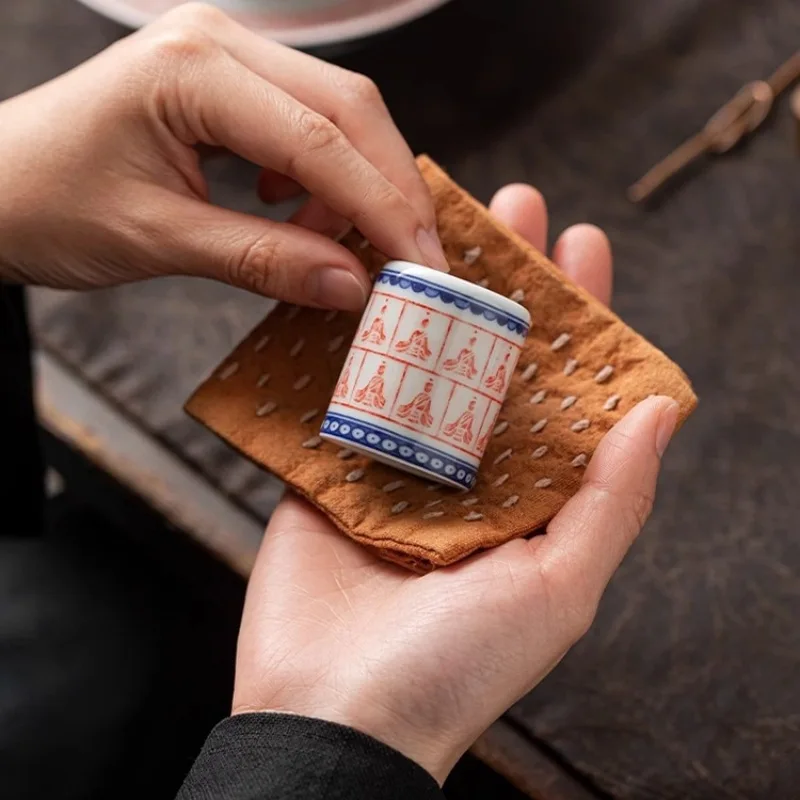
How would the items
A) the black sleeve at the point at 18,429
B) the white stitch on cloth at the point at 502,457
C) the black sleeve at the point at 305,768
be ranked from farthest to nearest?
1. the black sleeve at the point at 18,429
2. the white stitch on cloth at the point at 502,457
3. the black sleeve at the point at 305,768

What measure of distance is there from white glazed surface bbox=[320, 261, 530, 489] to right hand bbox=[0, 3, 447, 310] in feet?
0.18

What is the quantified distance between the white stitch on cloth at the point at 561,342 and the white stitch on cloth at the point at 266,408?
0.56 feet

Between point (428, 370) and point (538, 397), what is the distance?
0.10 meters

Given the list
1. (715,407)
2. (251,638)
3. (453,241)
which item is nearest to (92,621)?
(251,638)

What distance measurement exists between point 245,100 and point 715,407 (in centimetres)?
39

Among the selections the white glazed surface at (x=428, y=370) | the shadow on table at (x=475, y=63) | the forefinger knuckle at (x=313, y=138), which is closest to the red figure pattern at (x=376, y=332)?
the white glazed surface at (x=428, y=370)

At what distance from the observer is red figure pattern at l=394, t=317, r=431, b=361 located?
0.50 m

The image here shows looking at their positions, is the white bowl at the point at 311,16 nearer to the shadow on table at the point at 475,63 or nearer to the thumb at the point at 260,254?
the shadow on table at the point at 475,63

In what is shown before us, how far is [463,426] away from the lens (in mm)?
507

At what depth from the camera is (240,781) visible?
46 centimetres

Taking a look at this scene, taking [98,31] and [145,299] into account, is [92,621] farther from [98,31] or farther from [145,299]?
[98,31]

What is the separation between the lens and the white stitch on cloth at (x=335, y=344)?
594mm

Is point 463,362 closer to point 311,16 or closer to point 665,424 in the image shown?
point 665,424

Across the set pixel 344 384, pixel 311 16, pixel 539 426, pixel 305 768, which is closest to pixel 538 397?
pixel 539 426
